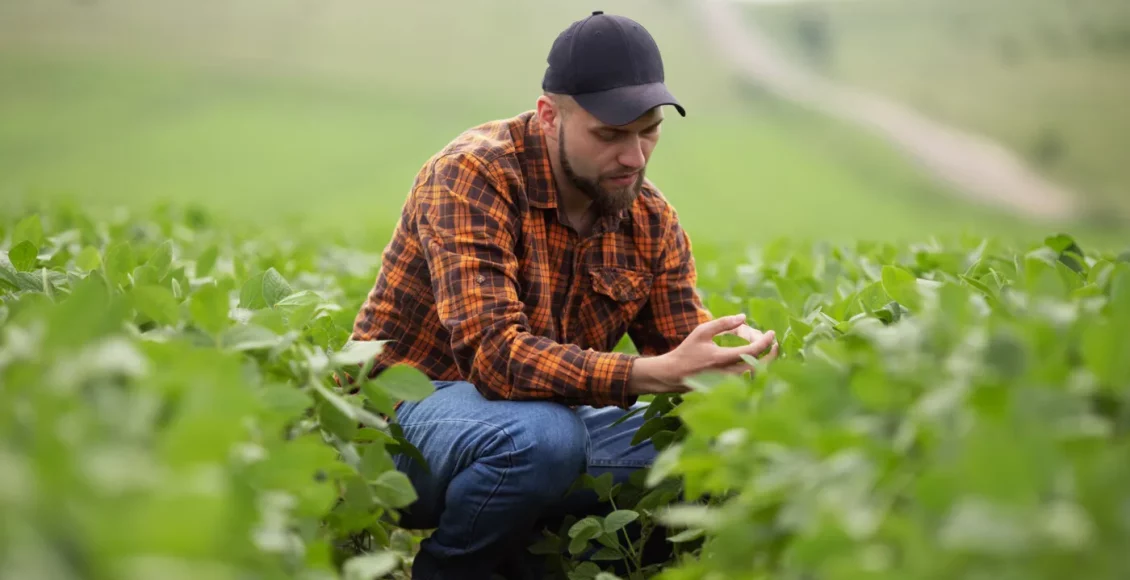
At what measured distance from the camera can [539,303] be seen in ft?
10.1

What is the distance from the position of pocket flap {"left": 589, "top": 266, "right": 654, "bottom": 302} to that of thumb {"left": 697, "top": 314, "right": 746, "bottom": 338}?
2.52ft

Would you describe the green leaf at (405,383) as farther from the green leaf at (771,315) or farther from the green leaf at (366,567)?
the green leaf at (771,315)

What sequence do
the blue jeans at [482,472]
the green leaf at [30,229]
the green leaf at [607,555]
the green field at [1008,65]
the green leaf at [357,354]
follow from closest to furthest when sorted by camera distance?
1. the green leaf at [357,354]
2. the blue jeans at [482,472]
3. the green leaf at [607,555]
4. the green leaf at [30,229]
5. the green field at [1008,65]

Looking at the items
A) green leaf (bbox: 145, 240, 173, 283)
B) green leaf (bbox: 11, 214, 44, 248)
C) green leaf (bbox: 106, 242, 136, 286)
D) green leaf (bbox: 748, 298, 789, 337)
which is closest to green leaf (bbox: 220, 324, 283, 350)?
green leaf (bbox: 106, 242, 136, 286)

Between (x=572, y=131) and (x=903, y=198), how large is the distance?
1335 inches

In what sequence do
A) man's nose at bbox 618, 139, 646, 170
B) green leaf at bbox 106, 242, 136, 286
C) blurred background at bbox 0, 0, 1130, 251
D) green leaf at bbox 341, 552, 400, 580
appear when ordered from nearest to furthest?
green leaf at bbox 341, 552, 400, 580
green leaf at bbox 106, 242, 136, 286
man's nose at bbox 618, 139, 646, 170
blurred background at bbox 0, 0, 1130, 251

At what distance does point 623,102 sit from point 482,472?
1.12m

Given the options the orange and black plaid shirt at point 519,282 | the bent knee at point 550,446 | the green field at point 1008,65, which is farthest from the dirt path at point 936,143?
the bent knee at point 550,446

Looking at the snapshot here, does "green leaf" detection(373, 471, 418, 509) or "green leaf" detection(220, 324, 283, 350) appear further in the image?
"green leaf" detection(373, 471, 418, 509)

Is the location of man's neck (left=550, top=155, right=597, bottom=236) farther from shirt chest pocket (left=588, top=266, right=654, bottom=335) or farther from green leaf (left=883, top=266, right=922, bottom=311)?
green leaf (left=883, top=266, right=922, bottom=311)

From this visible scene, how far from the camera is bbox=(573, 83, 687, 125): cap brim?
117 inches

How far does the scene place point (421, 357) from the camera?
10.5ft

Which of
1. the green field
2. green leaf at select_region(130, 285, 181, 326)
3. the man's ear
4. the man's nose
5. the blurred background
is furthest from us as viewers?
the green field

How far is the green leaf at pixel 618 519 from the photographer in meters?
2.71
